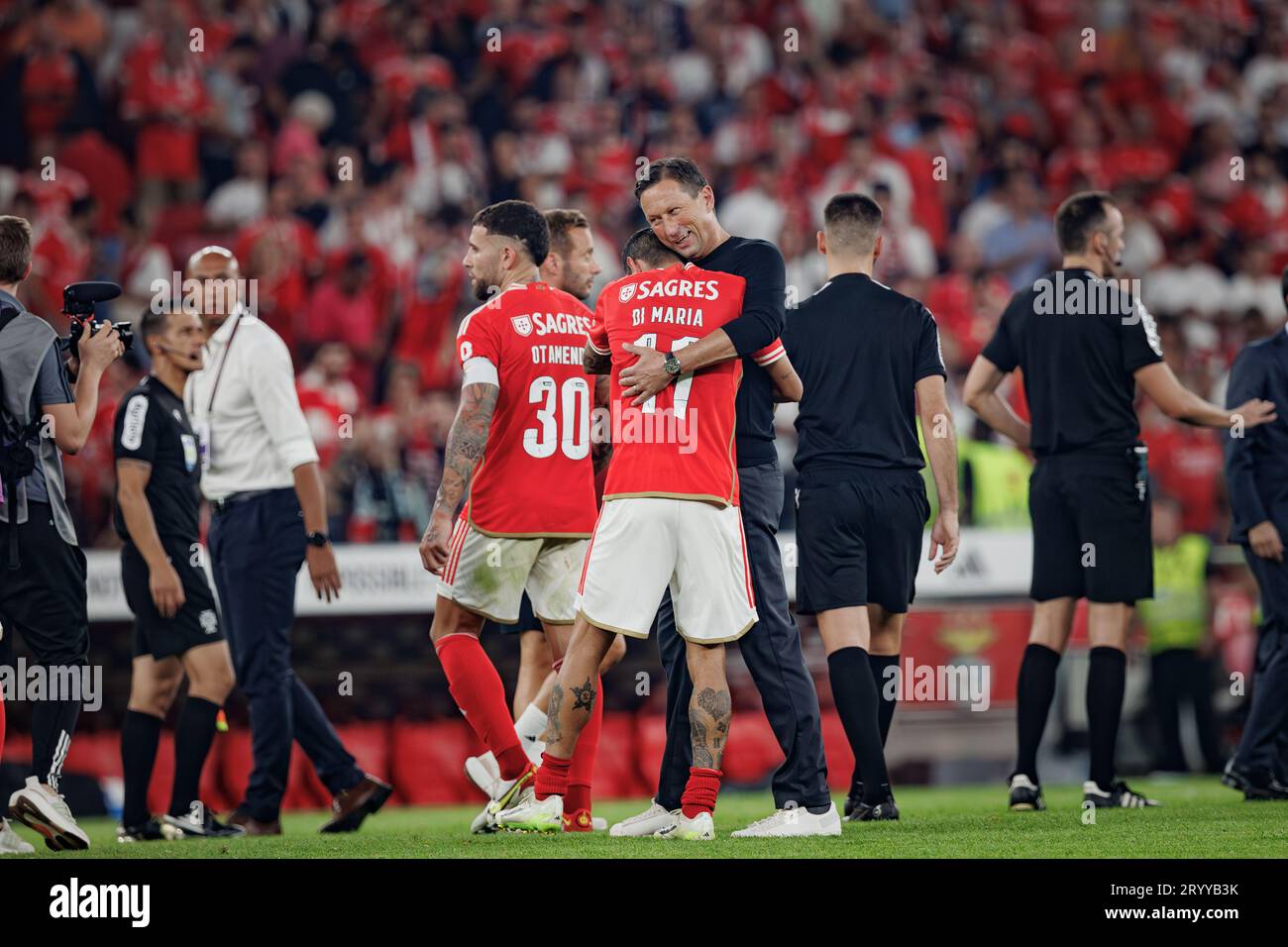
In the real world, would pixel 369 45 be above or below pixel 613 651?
above

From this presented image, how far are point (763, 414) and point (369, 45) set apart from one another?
38.1ft

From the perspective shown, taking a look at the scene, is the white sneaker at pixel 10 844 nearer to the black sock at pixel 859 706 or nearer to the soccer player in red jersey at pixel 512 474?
the soccer player in red jersey at pixel 512 474

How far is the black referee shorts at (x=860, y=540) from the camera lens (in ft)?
22.1

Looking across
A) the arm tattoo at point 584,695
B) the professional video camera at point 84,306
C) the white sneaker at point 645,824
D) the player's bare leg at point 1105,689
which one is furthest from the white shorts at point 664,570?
the player's bare leg at point 1105,689

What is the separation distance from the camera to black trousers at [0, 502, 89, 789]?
6.15 metres

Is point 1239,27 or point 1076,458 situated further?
point 1239,27

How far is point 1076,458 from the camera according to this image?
24.1ft

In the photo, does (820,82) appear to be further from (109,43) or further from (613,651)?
(613,651)

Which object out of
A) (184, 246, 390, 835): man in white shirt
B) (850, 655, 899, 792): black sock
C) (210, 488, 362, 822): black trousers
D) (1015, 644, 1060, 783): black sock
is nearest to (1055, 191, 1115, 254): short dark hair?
(1015, 644, 1060, 783): black sock

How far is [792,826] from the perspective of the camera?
6.06 m

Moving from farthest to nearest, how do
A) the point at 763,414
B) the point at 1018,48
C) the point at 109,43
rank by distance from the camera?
the point at 1018,48
the point at 109,43
the point at 763,414
